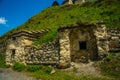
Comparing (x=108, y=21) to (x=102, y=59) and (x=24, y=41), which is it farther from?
(x=24, y=41)

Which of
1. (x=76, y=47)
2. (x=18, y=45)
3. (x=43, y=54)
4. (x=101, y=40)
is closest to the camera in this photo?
(x=101, y=40)

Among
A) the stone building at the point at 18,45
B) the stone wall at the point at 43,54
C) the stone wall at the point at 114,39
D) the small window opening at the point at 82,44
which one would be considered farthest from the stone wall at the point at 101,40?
the stone building at the point at 18,45

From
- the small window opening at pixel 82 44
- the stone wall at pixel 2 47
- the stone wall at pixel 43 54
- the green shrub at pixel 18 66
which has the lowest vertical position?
the green shrub at pixel 18 66

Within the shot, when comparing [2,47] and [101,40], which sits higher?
[2,47]

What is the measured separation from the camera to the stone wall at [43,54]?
44.8 ft

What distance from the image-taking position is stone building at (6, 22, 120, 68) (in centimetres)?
1249

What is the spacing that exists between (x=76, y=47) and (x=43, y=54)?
8.21ft

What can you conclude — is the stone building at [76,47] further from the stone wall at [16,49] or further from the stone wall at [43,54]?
the stone wall at [16,49]

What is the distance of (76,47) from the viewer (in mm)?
14078

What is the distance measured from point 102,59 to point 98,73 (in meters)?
1.87

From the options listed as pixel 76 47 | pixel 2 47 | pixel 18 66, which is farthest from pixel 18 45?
pixel 2 47

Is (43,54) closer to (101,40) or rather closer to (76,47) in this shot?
(76,47)

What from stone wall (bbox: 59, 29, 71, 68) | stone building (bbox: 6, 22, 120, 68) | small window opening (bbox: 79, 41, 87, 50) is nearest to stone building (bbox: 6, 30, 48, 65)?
stone building (bbox: 6, 22, 120, 68)

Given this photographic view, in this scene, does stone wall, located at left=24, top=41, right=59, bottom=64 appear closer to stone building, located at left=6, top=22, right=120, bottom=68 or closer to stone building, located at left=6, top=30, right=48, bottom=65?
stone building, located at left=6, top=22, right=120, bottom=68
